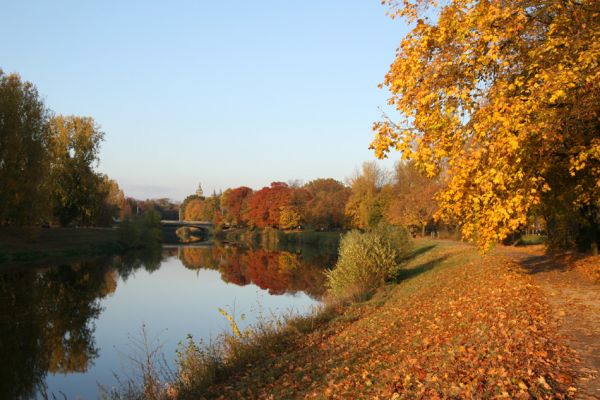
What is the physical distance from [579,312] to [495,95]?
16.8 feet

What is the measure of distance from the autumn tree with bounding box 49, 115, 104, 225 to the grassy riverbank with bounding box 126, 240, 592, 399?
3994 cm

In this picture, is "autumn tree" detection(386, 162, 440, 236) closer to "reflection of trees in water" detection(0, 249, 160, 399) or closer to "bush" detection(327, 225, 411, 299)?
"bush" detection(327, 225, 411, 299)

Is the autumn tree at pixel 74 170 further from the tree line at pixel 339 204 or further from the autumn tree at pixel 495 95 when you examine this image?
the autumn tree at pixel 495 95

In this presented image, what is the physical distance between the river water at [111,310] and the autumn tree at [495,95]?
861 centimetres

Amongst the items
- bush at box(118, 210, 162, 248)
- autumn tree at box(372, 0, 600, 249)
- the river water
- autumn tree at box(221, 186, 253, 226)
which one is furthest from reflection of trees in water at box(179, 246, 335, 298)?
autumn tree at box(221, 186, 253, 226)

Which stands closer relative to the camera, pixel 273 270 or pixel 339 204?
pixel 273 270

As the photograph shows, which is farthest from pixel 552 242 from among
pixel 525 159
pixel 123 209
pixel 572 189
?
pixel 123 209

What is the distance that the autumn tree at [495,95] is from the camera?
809 cm

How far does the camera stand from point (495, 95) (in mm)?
8648

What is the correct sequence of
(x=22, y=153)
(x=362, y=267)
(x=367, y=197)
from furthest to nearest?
(x=367, y=197)
(x=22, y=153)
(x=362, y=267)

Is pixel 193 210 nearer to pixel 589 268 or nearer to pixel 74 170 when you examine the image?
pixel 74 170

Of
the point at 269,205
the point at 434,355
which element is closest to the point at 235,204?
the point at 269,205

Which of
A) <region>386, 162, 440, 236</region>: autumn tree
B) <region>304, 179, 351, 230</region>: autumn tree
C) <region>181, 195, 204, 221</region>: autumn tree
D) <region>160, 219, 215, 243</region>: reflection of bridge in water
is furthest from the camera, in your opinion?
<region>181, 195, 204, 221</region>: autumn tree

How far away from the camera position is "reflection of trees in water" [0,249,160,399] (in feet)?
42.3
